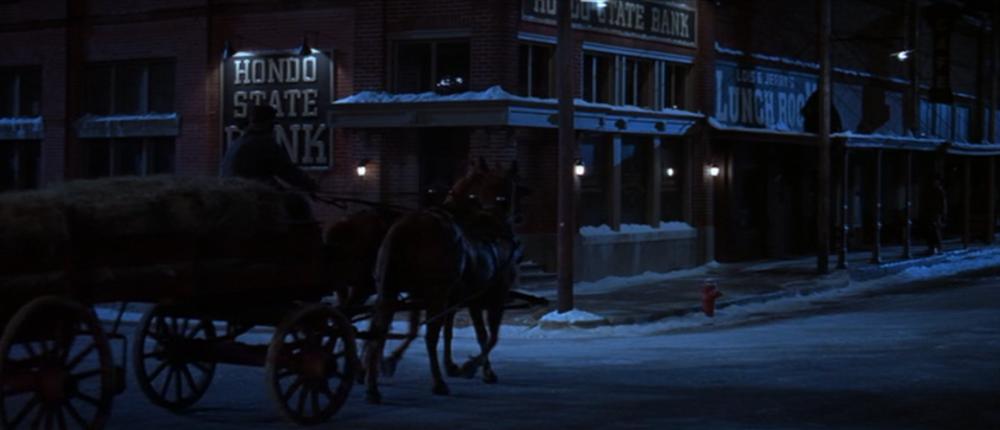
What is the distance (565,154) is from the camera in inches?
732

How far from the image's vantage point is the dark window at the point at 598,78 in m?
25.3

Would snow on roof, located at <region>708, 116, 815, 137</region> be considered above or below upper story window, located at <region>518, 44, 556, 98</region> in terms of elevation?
below

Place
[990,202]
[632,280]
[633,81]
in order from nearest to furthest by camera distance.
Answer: [632,280] → [633,81] → [990,202]

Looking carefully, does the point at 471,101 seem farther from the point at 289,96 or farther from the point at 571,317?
the point at 571,317

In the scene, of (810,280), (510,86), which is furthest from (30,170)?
(810,280)

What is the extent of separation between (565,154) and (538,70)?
6094 mm

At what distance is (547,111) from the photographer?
23688 millimetres

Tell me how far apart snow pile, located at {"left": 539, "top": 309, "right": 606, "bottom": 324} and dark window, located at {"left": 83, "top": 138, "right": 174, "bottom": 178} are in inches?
448

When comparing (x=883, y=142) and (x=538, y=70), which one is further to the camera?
(x=883, y=142)

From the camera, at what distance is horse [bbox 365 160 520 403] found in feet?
37.2

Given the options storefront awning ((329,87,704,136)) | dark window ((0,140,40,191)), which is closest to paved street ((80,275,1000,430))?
storefront awning ((329,87,704,136))

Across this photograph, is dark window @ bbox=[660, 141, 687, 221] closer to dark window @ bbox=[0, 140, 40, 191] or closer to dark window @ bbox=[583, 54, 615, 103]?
dark window @ bbox=[583, 54, 615, 103]

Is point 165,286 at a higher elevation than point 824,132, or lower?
lower

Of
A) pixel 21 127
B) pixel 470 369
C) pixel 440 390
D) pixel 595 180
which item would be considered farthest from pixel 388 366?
pixel 21 127
